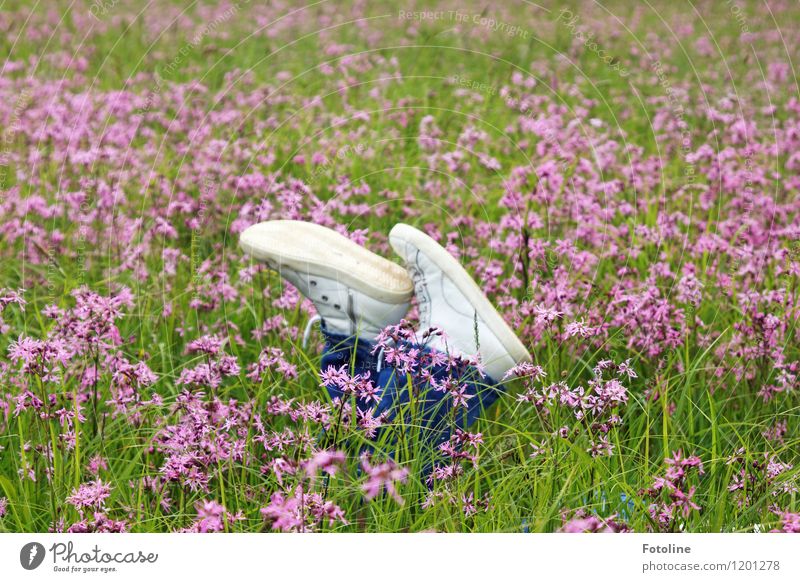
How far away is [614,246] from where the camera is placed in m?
4.45

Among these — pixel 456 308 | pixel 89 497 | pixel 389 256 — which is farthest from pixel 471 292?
pixel 89 497

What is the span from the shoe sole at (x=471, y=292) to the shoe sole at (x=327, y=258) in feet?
0.58

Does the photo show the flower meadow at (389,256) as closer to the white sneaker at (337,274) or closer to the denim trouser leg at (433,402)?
the denim trouser leg at (433,402)

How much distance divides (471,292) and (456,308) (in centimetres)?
8

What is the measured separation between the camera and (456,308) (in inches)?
140

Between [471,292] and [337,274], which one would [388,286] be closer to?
[337,274]

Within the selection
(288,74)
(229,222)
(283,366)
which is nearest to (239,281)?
(229,222)

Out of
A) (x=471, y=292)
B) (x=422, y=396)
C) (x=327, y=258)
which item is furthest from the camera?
(x=327, y=258)

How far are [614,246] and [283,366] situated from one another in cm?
169
